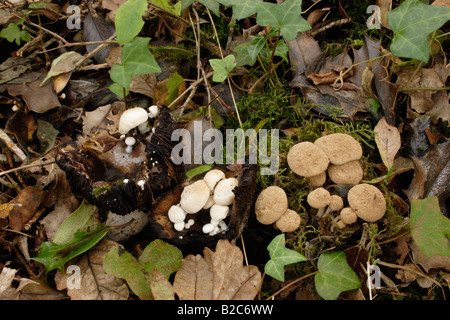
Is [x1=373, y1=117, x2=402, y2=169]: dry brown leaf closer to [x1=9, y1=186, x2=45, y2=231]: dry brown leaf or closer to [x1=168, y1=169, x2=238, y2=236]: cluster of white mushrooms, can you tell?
[x1=168, y1=169, x2=238, y2=236]: cluster of white mushrooms

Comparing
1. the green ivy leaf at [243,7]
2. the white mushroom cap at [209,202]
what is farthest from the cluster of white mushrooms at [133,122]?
the green ivy leaf at [243,7]

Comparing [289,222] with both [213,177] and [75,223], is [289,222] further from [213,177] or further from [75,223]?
[75,223]

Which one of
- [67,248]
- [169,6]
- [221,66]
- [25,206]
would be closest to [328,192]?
[221,66]

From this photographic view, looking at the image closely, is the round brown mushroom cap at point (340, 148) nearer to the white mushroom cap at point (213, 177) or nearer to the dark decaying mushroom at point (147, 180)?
the dark decaying mushroom at point (147, 180)

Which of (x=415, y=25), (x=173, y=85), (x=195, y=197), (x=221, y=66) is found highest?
(x=415, y=25)

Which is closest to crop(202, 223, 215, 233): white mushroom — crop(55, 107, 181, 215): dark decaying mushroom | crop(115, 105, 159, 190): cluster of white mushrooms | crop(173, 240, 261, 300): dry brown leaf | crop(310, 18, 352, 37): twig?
crop(173, 240, 261, 300): dry brown leaf

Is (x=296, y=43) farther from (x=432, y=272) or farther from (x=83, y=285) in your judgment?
(x=83, y=285)

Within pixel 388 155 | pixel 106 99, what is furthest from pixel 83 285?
pixel 388 155
